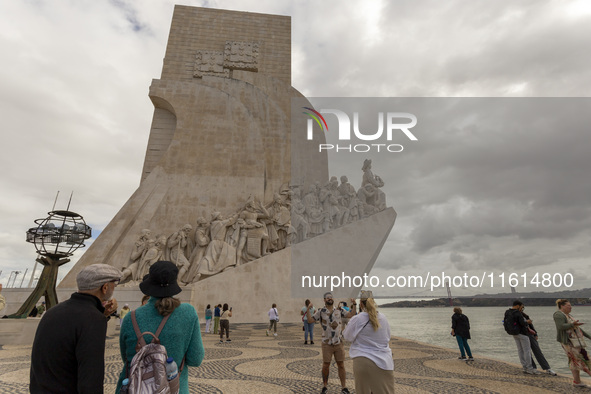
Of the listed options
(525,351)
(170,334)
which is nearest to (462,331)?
(525,351)

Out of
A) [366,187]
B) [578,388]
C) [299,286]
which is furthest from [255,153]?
[578,388]

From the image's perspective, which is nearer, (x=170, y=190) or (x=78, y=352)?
(x=78, y=352)

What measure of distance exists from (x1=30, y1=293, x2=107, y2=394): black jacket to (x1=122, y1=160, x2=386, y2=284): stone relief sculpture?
848 cm

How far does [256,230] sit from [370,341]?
8597 mm

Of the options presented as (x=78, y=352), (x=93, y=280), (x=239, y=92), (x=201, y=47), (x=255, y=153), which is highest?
(x=201, y=47)

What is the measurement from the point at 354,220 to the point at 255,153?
5.08 m

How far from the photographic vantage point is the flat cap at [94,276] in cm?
108

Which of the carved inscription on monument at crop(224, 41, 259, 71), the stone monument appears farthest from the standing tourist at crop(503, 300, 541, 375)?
the carved inscription on monument at crop(224, 41, 259, 71)

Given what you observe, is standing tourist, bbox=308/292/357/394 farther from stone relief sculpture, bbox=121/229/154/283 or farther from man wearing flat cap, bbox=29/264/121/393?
stone relief sculpture, bbox=121/229/154/283

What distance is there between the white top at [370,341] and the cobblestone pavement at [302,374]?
1.19 meters

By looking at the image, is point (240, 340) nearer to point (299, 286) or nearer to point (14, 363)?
point (14, 363)

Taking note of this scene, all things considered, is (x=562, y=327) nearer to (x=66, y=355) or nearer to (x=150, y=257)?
(x=66, y=355)

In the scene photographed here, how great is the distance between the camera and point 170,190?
39.8 feet

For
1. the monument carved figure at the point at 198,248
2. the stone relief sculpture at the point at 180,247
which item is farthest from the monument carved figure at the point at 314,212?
the stone relief sculpture at the point at 180,247
